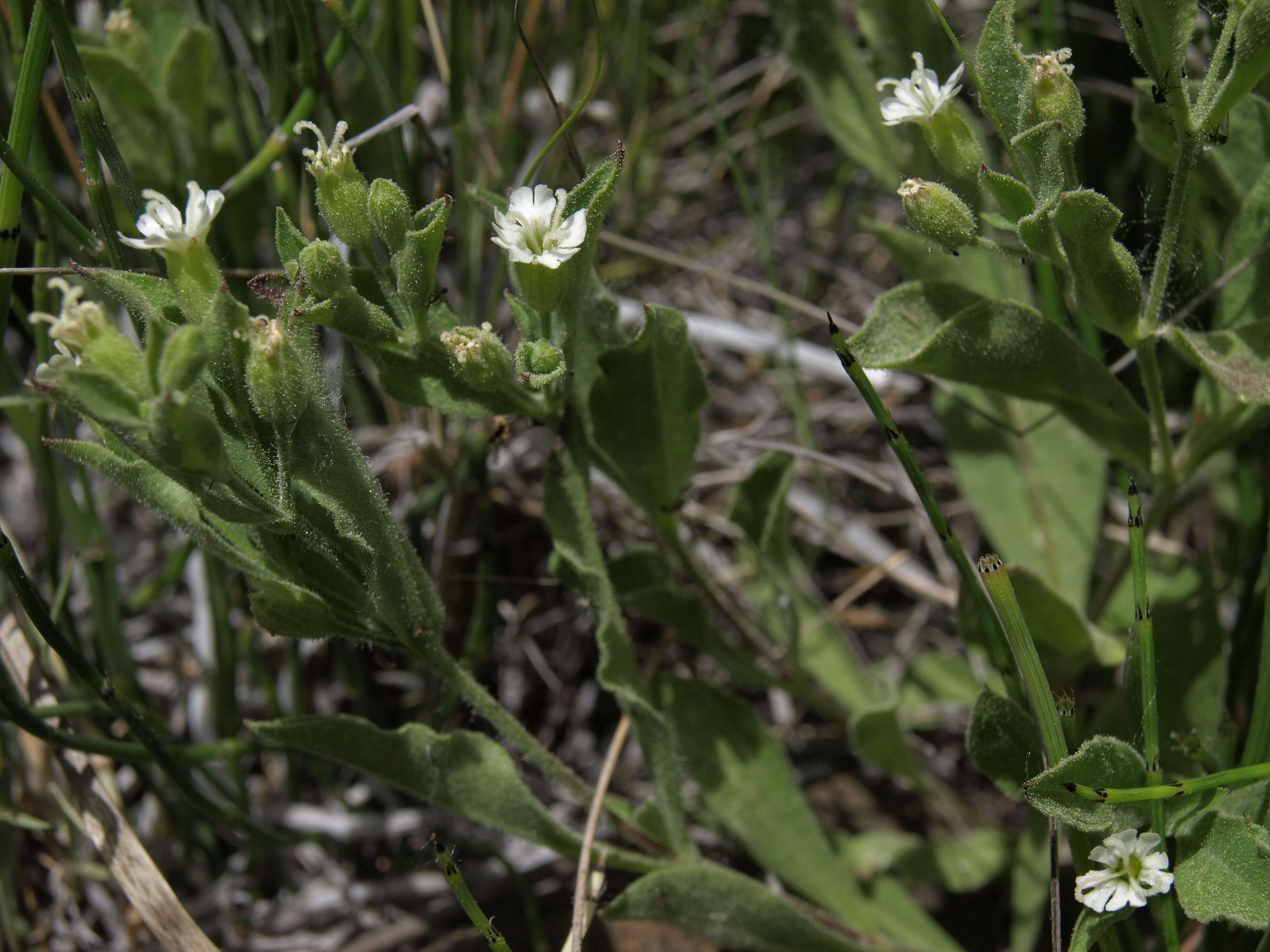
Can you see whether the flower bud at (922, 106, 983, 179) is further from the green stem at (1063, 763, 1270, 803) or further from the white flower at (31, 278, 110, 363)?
the white flower at (31, 278, 110, 363)

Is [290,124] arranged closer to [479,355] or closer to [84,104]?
[84,104]

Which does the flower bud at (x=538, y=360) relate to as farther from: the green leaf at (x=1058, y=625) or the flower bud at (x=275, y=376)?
the green leaf at (x=1058, y=625)

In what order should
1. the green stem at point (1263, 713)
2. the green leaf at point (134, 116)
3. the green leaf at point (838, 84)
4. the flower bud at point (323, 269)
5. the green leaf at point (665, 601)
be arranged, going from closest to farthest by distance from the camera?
the flower bud at point (323, 269)
the green stem at point (1263, 713)
the green leaf at point (665, 601)
the green leaf at point (134, 116)
the green leaf at point (838, 84)

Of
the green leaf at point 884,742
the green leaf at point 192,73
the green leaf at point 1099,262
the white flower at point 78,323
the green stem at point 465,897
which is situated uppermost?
the green leaf at point 192,73

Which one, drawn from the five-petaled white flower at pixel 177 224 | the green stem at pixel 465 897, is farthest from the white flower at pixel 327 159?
the green stem at pixel 465 897

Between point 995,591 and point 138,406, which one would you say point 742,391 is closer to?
point 995,591

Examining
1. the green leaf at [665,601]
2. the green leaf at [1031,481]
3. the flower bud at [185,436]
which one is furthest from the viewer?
the green leaf at [1031,481]
